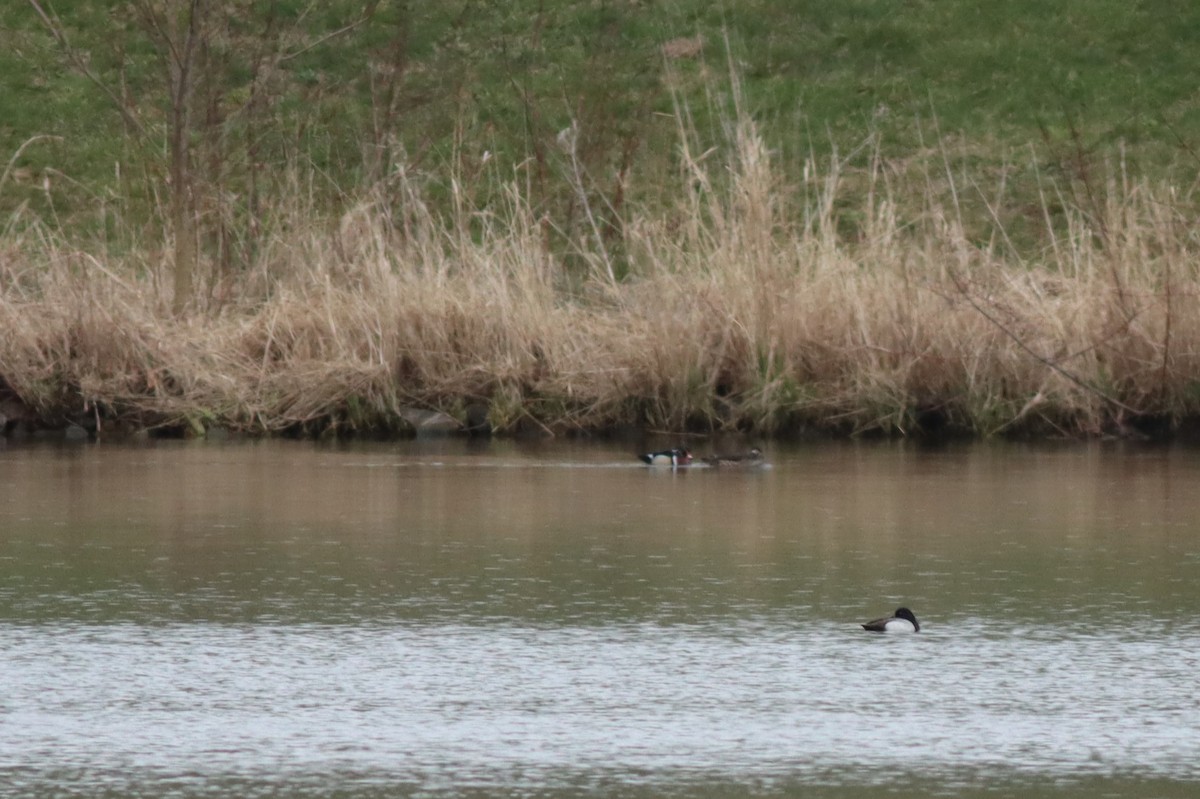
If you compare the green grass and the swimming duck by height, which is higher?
the green grass

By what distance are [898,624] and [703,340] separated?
7.90m

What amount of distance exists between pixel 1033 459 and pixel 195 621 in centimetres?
689

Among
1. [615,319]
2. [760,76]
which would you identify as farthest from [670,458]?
[760,76]

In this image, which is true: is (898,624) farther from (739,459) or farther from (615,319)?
(615,319)

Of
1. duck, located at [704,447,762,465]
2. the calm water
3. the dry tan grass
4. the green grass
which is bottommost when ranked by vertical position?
Result: the calm water

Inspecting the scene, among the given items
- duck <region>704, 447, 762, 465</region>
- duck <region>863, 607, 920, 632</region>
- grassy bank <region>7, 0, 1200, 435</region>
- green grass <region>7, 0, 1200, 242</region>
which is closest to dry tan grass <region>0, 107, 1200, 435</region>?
grassy bank <region>7, 0, 1200, 435</region>

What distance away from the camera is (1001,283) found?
49.8ft

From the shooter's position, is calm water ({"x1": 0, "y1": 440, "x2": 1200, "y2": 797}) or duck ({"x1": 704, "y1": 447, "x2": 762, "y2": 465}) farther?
duck ({"x1": 704, "y1": 447, "x2": 762, "y2": 465})

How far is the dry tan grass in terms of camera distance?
14766 millimetres

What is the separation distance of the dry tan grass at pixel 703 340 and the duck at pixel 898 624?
7.38 m

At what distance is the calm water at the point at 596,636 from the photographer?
554cm

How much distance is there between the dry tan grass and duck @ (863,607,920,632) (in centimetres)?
738

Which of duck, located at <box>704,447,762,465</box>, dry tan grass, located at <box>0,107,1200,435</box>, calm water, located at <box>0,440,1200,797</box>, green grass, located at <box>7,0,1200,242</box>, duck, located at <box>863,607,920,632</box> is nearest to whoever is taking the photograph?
calm water, located at <box>0,440,1200,797</box>

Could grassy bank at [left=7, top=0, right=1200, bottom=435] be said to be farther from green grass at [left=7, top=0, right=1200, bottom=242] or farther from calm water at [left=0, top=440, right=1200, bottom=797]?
green grass at [left=7, top=0, right=1200, bottom=242]
